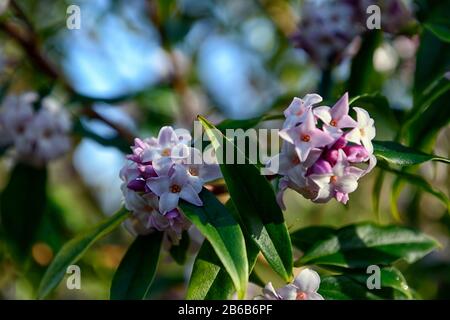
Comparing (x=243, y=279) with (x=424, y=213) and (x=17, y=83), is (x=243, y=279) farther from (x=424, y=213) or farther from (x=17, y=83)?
(x=17, y=83)

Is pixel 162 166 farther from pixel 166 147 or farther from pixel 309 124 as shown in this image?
pixel 309 124

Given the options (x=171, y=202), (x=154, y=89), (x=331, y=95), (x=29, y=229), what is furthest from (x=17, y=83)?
(x=171, y=202)

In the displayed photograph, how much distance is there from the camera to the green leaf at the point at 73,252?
A: 125 centimetres

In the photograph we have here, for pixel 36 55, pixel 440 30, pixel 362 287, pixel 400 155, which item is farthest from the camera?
pixel 36 55

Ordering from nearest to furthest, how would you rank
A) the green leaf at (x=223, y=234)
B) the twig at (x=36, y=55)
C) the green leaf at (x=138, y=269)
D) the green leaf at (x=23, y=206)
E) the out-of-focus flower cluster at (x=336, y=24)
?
the green leaf at (x=223, y=234) → the green leaf at (x=138, y=269) → the out-of-focus flower cluster at (x=336, y=24) → the green leaf at (x=23, y=206) → the twig at (x=36, y=55)

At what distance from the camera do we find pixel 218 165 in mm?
1126

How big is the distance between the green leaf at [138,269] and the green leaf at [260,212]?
211 millimetres

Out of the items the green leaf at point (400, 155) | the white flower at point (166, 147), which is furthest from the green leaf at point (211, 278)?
the green leaf at point (400, 155)

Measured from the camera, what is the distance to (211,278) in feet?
3.67

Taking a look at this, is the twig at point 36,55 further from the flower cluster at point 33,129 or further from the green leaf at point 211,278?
the green leaf at point 211,278

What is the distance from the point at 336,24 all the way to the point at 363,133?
0.65m

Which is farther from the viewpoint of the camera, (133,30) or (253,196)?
(133,30)

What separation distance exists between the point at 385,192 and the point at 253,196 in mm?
2088

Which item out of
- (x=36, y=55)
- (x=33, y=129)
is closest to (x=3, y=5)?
(x=36, y=55)
